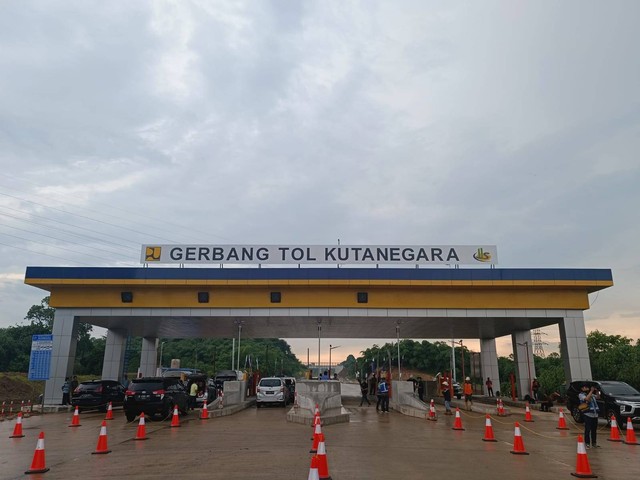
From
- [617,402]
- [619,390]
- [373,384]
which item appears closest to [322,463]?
[617,402]

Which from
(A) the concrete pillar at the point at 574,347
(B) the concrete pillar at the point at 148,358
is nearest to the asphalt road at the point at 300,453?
(A) the concrete pillar at the point at 574,347

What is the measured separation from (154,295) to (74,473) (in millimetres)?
17858

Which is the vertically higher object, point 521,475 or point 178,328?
point 178,328

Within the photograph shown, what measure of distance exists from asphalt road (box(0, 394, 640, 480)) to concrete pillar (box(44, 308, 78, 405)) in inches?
308

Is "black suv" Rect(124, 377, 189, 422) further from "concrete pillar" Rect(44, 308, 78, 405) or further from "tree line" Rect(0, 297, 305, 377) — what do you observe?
"tree line" Rect(0, 297, 305, 377)

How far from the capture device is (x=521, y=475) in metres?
8.97

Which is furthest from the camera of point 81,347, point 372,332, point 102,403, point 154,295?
point 81,347

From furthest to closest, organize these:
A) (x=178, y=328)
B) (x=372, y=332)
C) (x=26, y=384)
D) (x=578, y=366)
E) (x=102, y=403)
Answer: (x=26, y=384) < (x=372, y=332) < (x=178, y=328) < (x=578, y=366) < (x=102, y=403)

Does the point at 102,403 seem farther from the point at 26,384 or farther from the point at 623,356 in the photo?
the point at 623,356

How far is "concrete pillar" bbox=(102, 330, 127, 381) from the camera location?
31.0 metres

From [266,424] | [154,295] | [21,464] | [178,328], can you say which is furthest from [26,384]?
[21,464]

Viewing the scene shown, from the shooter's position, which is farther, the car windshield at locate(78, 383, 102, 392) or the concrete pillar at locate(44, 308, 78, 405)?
the concrete pillar at locate(44, 308, 78, 405)

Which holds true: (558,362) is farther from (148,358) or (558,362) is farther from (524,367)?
(148,358)

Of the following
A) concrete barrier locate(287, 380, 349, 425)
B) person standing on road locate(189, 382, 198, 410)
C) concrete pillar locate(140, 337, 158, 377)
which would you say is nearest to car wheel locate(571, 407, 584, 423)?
concrete barrier locate(287, 380, 349, 425)
